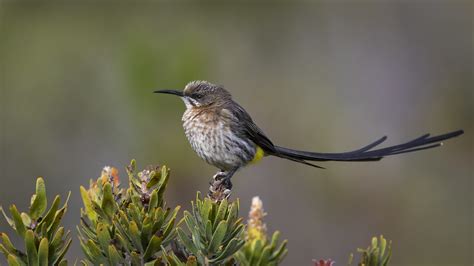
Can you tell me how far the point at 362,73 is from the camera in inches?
429

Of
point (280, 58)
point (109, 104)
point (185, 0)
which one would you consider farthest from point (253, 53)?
point (109, 104)

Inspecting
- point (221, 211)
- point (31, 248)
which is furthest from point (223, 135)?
point (31, 248)

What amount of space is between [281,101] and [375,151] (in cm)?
620

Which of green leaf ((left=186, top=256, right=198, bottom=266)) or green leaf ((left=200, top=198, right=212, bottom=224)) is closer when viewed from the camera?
green leaf ((left=186, top=256, right=198, bottom=266))

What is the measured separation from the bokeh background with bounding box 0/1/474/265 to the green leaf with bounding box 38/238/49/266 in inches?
206

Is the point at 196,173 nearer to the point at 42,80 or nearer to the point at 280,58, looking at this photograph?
the point at 42,80

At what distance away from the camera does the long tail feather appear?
3079mm

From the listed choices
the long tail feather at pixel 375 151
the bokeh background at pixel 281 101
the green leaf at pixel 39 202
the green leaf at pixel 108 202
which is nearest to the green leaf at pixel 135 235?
the green leaf at pixel 108 202

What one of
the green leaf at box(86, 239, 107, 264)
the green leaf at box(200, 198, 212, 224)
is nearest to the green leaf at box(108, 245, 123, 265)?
the green leaf at box(86, 239, 107, 264)

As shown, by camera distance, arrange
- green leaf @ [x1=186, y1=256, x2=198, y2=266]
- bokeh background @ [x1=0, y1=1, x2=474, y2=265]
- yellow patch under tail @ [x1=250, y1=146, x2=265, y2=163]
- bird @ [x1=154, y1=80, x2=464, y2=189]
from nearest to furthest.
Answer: green leaf @ [x1=186, y1=256, x2=198, y2=266], bird @ [x1=154, y1=80, x2=464, y2=189], yellow patch under tail @ [x1=250, y1=146, x2=265, y2=163], bokeh background @ [x1=0, y1=1, x2=474, y2=265]

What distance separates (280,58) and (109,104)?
318cm

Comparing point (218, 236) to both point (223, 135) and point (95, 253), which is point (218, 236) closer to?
point (95, 253)

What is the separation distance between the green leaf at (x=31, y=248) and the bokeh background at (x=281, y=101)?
5.23 meters

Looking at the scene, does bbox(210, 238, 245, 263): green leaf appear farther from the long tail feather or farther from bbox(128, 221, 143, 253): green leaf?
the long tail feather
